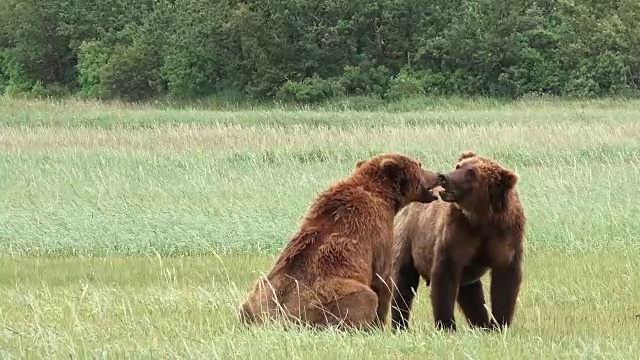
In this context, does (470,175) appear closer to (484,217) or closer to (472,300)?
(484,217)

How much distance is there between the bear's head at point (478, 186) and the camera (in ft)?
20.7

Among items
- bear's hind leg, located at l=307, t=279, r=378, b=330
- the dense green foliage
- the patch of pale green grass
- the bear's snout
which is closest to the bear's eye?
the bear's snout

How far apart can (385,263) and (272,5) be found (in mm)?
42603

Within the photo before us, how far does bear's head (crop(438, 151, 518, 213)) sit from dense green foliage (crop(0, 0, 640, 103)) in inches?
1432

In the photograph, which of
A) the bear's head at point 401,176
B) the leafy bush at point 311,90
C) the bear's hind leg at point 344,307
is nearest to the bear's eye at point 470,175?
the bear's head at point 401,176

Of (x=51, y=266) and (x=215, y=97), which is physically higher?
(x=51, y=266)

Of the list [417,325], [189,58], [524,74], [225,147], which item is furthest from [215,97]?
[417,325]

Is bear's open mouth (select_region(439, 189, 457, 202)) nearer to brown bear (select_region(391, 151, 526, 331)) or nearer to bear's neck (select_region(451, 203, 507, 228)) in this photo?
brown bear (select_region(391, 151, 526, 331))

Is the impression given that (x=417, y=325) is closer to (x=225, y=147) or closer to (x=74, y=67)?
(x=225, y=147)

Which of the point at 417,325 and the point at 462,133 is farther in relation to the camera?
the point at 462,133

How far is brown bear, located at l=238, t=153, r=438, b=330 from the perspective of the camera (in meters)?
5.80

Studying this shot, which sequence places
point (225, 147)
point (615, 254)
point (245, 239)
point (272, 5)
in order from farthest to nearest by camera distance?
point (272, 5) < point (225, 147) < point (245, 239) < point (615, 254)

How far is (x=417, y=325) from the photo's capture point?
6770 mm

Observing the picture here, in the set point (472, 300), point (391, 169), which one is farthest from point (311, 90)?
point (391, 169)
